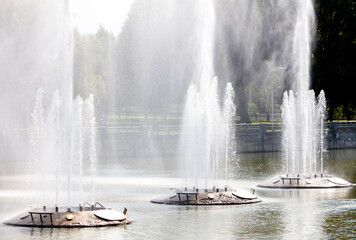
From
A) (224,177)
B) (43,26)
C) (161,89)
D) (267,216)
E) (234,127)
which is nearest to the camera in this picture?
(267,216)

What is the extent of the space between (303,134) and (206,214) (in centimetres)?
3115

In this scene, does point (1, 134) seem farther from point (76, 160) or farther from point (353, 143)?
point (353, 143)

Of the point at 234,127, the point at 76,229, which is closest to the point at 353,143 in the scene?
the point at 234,127

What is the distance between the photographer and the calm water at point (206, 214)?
26.4 metres

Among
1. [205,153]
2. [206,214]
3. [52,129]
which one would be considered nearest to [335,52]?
[52,129]

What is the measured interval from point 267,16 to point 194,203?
54.2m

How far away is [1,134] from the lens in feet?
212

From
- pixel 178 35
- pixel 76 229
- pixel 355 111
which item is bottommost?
pixel 76 229

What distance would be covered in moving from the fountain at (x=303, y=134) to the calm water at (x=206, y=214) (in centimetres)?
146

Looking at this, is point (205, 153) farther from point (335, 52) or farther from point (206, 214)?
point (335, 52)

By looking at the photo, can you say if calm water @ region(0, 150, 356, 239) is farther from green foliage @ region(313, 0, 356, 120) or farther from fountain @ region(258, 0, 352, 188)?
green foliage @ region(313, 0, 356, 120)

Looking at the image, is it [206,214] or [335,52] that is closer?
[206,214]

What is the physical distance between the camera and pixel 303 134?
60969mm

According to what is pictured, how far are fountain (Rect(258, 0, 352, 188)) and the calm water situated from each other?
1.46 m
